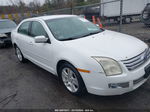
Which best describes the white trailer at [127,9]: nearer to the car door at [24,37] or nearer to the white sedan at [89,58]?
the car door at [24,37]

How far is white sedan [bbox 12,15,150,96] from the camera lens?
7.19ft

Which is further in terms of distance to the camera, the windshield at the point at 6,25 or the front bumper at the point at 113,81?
the windshield at the point at 6,25

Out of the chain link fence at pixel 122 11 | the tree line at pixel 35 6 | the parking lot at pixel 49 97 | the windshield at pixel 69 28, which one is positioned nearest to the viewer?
the parking lot at pixel 49 97

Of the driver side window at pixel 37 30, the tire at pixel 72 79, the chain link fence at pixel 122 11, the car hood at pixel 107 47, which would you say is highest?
the chain link fence at pixel 122 11

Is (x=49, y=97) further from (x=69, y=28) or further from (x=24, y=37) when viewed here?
(x=24, y=37)

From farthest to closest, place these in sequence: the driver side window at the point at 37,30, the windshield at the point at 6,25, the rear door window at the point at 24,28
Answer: the windshield at the point at 6,25
the rear door window at the point at 24,28
the driver side window at the point at 37,30

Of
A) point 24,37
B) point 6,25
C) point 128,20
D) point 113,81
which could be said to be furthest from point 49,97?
Answer: point 128,20

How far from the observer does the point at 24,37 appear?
4188 mm

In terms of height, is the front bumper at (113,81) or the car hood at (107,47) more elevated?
the car hood at (107,47)

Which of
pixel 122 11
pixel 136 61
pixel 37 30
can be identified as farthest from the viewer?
pixel 122 11

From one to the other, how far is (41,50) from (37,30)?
0.65m

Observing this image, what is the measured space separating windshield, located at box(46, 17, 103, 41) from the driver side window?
0.22 metres

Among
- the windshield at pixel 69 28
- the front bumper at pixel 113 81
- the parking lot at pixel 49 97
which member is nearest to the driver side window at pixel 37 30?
the windshield at pixel 69 28

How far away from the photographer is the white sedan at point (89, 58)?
7.19 ft
